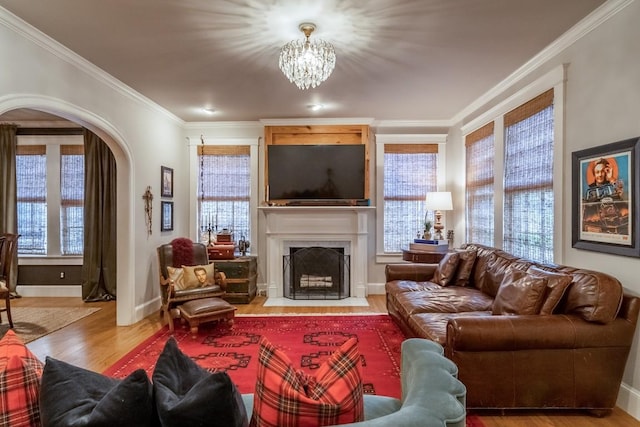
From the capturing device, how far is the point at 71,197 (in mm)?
5648

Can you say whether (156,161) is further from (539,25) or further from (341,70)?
(539,25)

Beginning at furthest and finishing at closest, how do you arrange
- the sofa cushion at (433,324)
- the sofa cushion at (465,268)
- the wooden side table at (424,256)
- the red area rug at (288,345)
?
the wooden side table at (424,256) → the sofa cushion at (465,268) → the red area rug at (288,345) → the sofa cushion at (433,324)

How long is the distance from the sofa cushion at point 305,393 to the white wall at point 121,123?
9.39 ft

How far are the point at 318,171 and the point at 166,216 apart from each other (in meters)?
2.27

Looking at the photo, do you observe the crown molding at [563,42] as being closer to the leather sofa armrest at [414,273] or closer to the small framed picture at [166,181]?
the leather sofa armrest at [414,273]

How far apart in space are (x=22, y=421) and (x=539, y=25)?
3580 mm

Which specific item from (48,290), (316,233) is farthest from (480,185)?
(48,290)

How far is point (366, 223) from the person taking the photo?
17.8ft

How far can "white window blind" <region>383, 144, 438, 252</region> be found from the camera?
18.2 ft

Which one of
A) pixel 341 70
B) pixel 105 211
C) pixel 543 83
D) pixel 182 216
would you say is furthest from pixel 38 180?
pixel 543 83

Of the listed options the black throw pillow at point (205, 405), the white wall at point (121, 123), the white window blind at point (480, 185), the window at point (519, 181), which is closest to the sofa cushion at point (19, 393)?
the black throw pillow at point (205, 405)

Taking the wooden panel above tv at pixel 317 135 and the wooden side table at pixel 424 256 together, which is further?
the wooden panel above tv at pixel 317 135

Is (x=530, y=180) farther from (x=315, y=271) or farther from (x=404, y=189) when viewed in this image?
(x=315, y=271)

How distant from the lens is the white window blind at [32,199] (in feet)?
18.5
